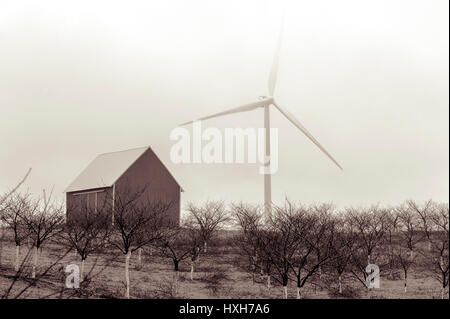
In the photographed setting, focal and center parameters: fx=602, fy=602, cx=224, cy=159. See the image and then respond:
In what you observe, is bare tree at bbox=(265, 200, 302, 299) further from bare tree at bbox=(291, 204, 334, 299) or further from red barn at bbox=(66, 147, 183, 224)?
red barn at bbox=(66, 147, 183, 224)

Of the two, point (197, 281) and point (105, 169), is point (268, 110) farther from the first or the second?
point (197, 281)

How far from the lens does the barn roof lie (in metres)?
69.6

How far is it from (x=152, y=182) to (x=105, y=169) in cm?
643

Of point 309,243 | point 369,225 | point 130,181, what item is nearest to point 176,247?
point 130,181

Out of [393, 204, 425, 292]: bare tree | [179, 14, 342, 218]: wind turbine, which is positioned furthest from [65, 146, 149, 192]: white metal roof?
[393, 204, 425, 292]: bare tree

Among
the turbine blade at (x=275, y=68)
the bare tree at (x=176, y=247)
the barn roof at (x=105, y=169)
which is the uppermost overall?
the turbine blade at (x=275, y=68)

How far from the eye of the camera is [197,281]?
51594mm

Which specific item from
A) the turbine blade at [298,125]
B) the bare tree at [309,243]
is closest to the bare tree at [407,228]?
the bare tree at [309,243]

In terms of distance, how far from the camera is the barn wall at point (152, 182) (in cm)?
6894

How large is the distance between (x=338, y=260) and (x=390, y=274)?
1315 centimetres

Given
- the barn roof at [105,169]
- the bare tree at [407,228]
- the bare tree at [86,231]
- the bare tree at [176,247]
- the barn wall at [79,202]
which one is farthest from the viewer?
the bare tree at [407,228]

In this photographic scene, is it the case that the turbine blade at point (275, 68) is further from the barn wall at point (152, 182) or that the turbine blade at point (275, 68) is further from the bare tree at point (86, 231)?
the bare tree at point (86, 231)
